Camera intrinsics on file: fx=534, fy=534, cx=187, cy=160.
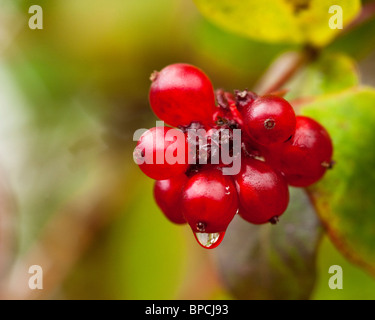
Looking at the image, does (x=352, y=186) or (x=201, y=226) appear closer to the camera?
(x=201, y=226)

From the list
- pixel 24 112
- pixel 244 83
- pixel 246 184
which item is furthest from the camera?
pixel 24 112

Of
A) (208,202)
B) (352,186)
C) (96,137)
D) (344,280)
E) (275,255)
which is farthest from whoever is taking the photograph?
(96,137)

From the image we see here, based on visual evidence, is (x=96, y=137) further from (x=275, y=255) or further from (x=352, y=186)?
(x=352, y=186)

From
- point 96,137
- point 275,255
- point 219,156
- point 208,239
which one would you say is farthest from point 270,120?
point 96,137

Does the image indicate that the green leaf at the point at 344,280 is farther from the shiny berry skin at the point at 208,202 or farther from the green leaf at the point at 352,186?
the shiny berry skin at the point at 208,202

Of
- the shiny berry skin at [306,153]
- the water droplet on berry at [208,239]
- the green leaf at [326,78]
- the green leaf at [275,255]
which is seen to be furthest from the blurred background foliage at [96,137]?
the water droplet on berry at [208,239]

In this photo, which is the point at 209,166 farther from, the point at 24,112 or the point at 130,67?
the point at 24,112
